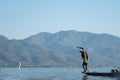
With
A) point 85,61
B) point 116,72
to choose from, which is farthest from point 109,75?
point 85,61

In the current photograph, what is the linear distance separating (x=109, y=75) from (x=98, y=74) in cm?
194

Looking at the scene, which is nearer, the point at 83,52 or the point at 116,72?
the point at 116,72

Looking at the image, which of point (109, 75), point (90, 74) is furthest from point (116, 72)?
point (90, 74)

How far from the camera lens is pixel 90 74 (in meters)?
36.7

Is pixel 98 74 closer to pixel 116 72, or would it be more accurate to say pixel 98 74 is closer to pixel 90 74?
pixel 90 74

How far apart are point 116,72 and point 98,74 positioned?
321 centimetres

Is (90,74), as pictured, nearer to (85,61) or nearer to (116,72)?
(85,61)

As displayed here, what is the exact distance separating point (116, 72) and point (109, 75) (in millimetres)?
1301

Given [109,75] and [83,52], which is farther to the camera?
[83,52]

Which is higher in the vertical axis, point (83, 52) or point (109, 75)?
point (83, 52)

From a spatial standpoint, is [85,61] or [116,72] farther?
[85,61]

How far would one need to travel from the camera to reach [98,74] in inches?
1430

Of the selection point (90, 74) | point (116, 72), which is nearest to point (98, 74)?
point (90, 74)

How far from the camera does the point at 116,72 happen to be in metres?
33.5
